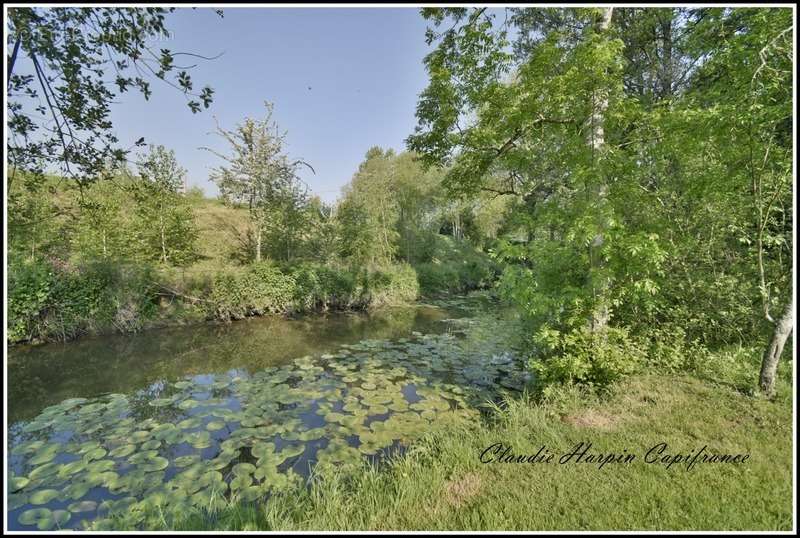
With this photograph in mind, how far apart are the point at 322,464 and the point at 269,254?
11.7 m

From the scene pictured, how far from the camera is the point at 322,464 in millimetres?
3824

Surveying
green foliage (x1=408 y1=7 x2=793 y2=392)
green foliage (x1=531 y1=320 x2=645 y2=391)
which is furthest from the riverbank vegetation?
green foliage (x1=531 y1=320 x2=645 y2=391)

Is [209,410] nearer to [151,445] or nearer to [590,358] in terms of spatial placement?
[151,445]

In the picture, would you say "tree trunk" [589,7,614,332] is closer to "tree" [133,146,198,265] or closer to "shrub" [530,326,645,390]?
"shrub" [530,326,645,390]

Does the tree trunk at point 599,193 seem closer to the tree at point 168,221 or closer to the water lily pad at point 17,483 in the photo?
the water lily pad at point 17,483

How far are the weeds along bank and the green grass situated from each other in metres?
8.05

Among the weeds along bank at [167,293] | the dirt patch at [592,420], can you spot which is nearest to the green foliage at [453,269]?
the weeds along bank at [167,293]

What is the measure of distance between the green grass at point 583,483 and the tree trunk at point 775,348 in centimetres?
15

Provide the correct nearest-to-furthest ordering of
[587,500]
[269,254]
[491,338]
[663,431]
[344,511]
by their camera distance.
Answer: [587,500] → [344,511] → [663,431] → [491,338] → [269,254]

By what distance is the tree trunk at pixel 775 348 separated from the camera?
3499 millimetres

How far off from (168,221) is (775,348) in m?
14.7

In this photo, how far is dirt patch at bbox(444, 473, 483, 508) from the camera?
8.71 ft

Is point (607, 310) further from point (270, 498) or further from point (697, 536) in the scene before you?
point (270, 498)

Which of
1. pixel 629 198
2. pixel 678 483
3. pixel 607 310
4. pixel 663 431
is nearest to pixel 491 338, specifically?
pixel 607 310
